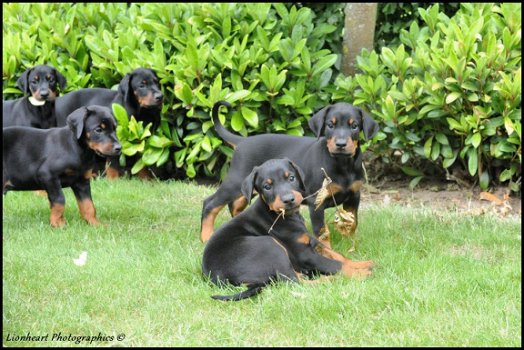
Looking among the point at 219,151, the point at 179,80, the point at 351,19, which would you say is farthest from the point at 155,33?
the point at 351,19

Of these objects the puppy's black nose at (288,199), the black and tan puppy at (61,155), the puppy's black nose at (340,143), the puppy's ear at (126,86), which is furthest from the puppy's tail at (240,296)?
the puppy's ear at (126,86)

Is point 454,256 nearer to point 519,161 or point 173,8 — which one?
point 519,161

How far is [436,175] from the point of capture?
791 centimetres

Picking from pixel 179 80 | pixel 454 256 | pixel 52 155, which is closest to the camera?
pixel 454 256

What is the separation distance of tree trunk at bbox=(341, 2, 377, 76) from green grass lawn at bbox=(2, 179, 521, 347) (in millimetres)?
2589

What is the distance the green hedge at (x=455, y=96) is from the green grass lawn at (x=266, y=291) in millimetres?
1017

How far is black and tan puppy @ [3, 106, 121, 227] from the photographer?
245 inches

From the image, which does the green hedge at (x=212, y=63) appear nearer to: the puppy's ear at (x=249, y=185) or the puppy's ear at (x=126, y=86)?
the puppy's ear at (x=126, y=86)

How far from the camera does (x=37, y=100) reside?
8.06 m

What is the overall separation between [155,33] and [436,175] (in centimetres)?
352

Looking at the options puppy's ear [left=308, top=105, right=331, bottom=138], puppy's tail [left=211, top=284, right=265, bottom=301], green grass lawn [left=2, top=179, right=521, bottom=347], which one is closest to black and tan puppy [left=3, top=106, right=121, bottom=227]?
green grass lawn [left=2, top=179, right=521, bottom=347]

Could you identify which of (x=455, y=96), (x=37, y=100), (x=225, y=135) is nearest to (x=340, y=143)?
(x=225, y=135)

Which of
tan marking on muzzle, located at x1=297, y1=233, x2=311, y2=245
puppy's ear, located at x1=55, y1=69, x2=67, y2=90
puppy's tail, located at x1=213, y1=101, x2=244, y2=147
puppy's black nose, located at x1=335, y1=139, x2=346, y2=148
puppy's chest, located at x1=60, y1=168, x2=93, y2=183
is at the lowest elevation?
puppy's chest, located at x1=60, y1=168, x2=93, y2=183

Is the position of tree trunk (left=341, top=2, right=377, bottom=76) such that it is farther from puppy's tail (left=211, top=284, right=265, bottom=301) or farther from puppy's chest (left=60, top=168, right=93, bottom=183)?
puppy's tail (left=211, top=284, right=265, bottom=301)
